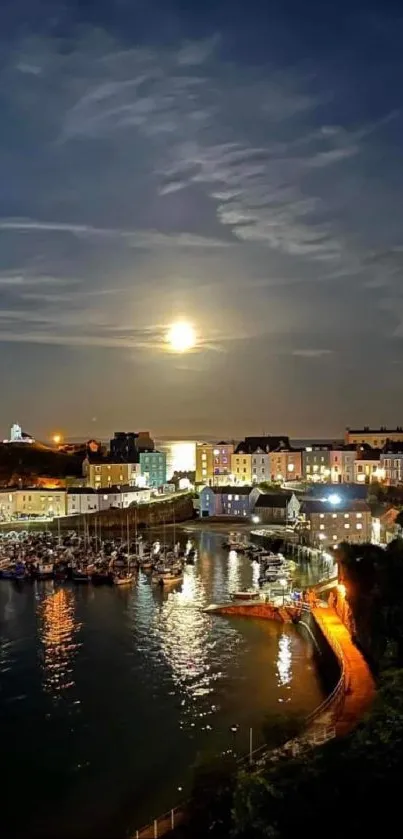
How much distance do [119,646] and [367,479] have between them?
102ft

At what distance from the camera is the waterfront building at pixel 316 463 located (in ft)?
166

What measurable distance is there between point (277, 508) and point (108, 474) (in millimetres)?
15270

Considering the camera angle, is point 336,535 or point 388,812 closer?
point 388,812

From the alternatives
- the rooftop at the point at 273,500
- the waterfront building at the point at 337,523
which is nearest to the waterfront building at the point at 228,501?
the rooftop at the point at 273,500

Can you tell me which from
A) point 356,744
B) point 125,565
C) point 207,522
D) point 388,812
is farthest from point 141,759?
point 207,522

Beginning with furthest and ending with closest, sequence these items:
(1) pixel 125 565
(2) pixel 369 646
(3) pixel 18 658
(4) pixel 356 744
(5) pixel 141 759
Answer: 1. (1) pixel 125 565
2. (3) pixel 18 658
3. (2) pixel 369 646
4. (5) pixel 141 759
5. (4) pixel 356 744

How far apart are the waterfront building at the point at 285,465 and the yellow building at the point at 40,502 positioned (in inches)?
613

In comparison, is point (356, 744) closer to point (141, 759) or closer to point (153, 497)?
point (141, 759)

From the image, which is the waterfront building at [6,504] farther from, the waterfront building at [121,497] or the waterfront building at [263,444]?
the waterfront building at [263,444]

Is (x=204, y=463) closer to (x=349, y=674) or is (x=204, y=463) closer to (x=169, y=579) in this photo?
(x=169, y=579)

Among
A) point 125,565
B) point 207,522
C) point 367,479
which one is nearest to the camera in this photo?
point 125,565

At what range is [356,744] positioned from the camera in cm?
793

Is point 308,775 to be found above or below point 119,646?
above

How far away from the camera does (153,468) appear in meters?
53.5
